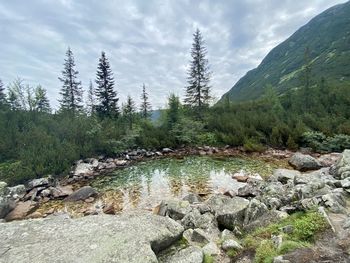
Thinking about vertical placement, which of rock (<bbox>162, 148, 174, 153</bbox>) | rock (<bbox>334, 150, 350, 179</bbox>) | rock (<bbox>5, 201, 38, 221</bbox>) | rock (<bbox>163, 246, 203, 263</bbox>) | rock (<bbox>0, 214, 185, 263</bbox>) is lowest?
rock (<bbox>5, 201, 38, 221</bbox>)

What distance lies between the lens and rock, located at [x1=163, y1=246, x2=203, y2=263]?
3.92 m

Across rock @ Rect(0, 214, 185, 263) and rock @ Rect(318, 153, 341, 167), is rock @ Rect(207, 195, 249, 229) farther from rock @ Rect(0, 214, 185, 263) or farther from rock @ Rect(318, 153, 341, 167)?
rock @ Rect(318, 153, 341, 167)

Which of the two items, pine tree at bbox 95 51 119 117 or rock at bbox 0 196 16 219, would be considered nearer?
rock at bbox 0 196 16 219

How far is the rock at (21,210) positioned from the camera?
8.83 m

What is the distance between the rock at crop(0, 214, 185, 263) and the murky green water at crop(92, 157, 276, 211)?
435 cm

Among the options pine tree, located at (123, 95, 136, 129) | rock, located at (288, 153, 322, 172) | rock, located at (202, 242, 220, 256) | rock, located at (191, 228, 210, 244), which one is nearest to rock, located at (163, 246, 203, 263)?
rock, located at (202, 242, 220, 256)

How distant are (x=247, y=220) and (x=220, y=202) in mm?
1566

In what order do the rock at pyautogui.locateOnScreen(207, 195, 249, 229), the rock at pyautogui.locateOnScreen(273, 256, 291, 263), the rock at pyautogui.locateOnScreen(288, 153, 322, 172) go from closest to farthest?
the rock at pyautogui.locateOnScreen(273, 256, 291, 263)
the rock at pyautogui.locateOnScreen(207, 195, 249, 229)
the rock at pyautogui.locateOnScreen(288, 153, 322, 172)

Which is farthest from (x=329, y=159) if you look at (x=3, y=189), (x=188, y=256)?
(x=3, y=189)

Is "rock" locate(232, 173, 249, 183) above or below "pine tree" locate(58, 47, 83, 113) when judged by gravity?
below

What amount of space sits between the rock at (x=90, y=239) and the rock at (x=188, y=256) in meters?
0.05

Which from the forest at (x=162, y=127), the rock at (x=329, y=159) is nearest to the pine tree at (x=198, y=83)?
the forest at (x=162, y=127)

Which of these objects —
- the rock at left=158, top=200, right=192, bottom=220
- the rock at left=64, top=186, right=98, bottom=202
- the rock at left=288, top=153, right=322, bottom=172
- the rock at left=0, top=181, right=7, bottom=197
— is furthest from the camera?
the rock at left=288, top=153, right=322, bottom=172

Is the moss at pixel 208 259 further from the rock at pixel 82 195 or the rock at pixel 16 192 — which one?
the rock at pixel 16 192
